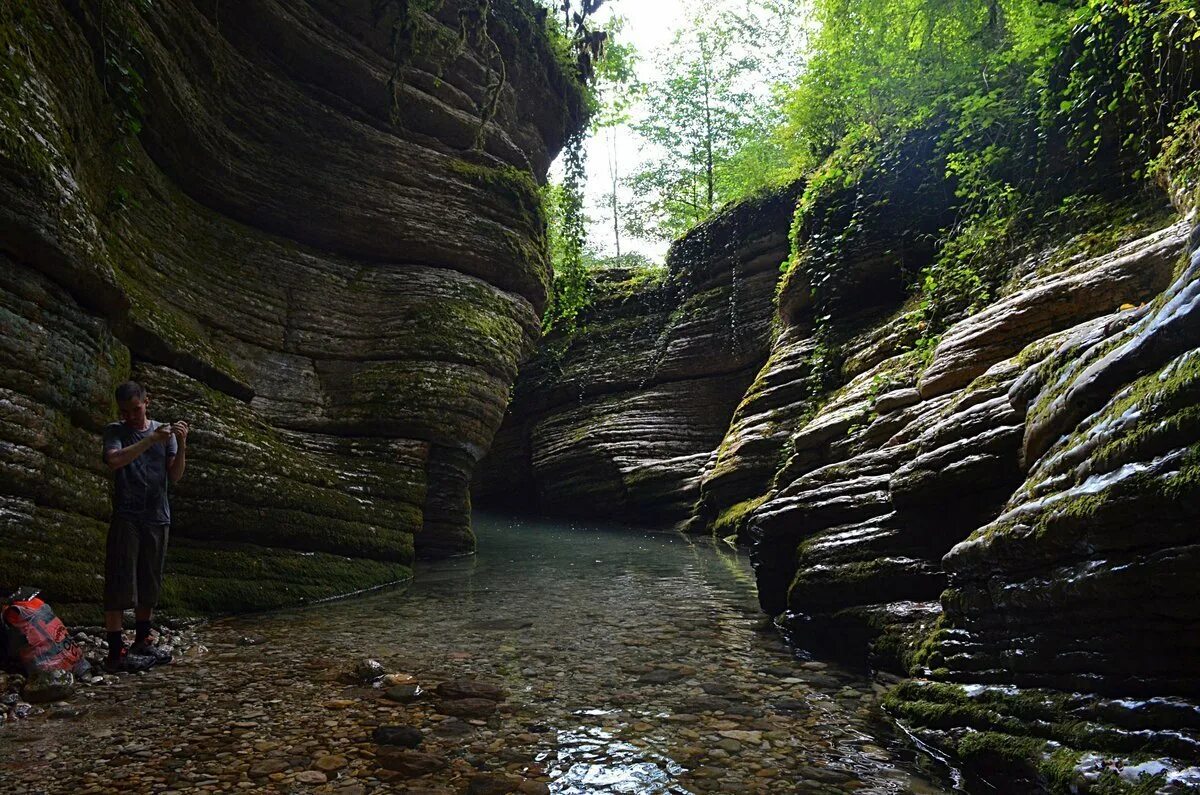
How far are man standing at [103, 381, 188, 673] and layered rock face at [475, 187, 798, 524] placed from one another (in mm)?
16853

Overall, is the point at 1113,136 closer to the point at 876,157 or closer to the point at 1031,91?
the point at 1031,91

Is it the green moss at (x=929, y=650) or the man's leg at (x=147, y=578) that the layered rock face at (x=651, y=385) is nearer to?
the green moss at (x=929, y=650)

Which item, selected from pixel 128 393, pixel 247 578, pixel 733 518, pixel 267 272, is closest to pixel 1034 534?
pixel 128 393

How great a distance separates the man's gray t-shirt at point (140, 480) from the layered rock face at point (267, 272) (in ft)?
2.72

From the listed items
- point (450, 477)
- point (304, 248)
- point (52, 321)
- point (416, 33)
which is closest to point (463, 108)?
point (416, 33)

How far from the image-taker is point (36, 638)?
15.5 ft

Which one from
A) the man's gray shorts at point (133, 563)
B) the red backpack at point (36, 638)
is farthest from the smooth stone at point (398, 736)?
the man's gray shorts at point (133, 563)

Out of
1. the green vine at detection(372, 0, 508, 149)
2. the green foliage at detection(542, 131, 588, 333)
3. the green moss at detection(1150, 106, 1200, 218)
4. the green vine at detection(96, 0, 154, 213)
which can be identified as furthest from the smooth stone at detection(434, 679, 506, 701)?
the green foliage at detection(542, 131, 588, 333)

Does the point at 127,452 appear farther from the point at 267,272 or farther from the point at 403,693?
the point at 267,272

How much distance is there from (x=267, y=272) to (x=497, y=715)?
31.0 ft

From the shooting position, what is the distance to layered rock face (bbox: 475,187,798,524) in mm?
22188

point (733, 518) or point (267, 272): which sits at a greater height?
point (267, 272)

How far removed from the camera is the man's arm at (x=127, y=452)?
5.25 m

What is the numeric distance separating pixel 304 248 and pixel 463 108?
4766 mm
